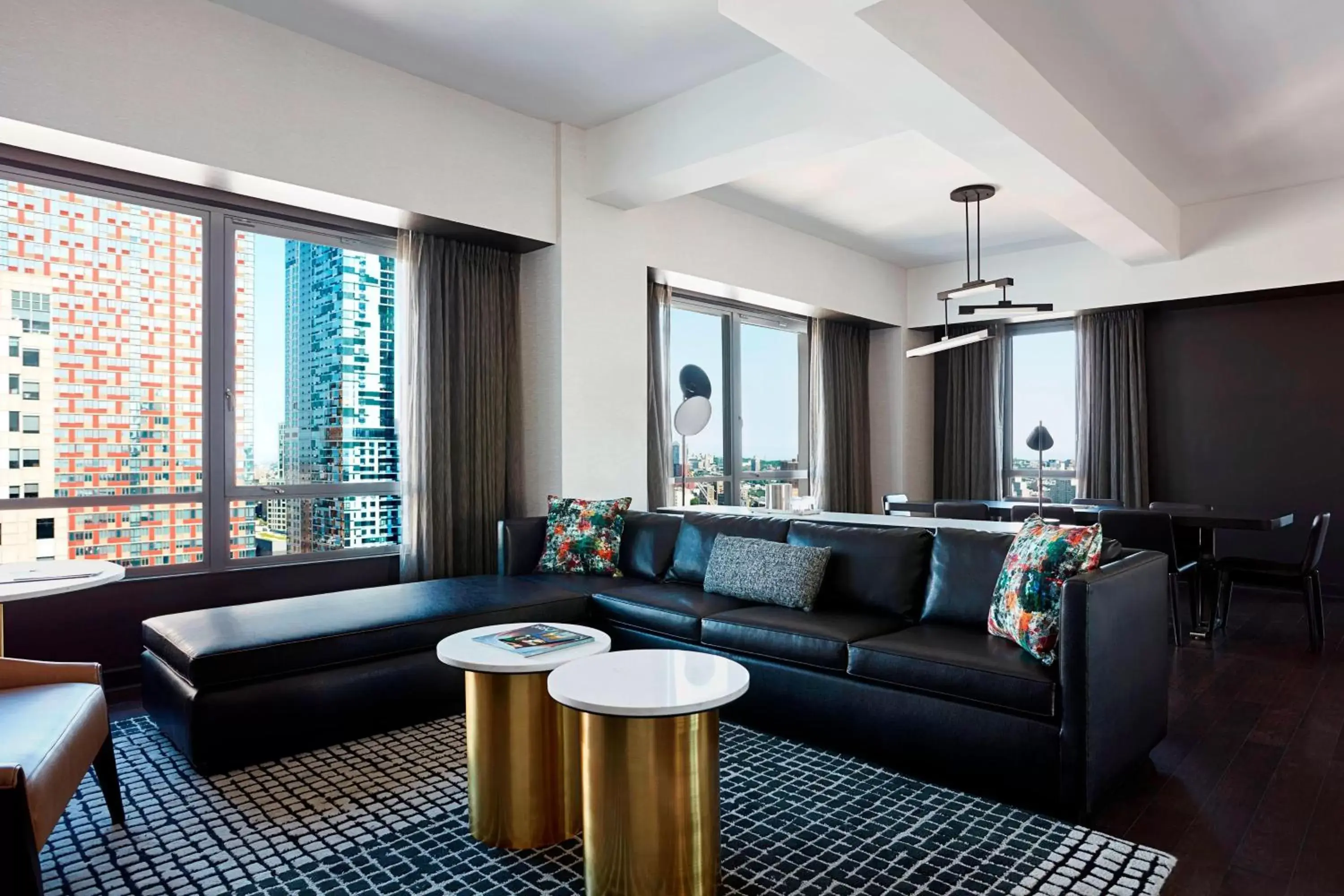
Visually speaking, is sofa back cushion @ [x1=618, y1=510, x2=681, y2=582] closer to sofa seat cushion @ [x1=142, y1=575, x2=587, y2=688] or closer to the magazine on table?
sofa seat cushion @ [x1=142, y1=575, x2=587, y2=688]

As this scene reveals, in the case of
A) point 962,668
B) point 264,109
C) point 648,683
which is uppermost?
point 264,109

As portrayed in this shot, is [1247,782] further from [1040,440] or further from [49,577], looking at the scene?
[49,577]

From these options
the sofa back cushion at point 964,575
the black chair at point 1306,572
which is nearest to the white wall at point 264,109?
the sofa back cushion at point 964,575

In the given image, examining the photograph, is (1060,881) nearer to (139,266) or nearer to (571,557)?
(571,557)

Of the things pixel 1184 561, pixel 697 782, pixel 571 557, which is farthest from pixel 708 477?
pixel 697 782

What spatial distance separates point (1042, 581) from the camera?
2619mm

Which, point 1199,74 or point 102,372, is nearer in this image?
point 102,372

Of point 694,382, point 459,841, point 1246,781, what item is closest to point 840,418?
point 694,382

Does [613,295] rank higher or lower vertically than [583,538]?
higher

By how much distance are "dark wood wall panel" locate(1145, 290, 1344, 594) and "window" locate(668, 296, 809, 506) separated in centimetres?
311

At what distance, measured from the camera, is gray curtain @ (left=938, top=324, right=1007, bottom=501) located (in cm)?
784

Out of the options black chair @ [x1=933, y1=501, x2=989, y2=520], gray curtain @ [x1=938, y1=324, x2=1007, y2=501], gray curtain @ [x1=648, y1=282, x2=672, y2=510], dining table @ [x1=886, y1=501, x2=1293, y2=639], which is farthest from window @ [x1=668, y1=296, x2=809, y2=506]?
dining table @ [x1=886, y1=501, x2=1293, y2=639]

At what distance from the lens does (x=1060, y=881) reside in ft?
6.52

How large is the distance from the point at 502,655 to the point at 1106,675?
183cm
